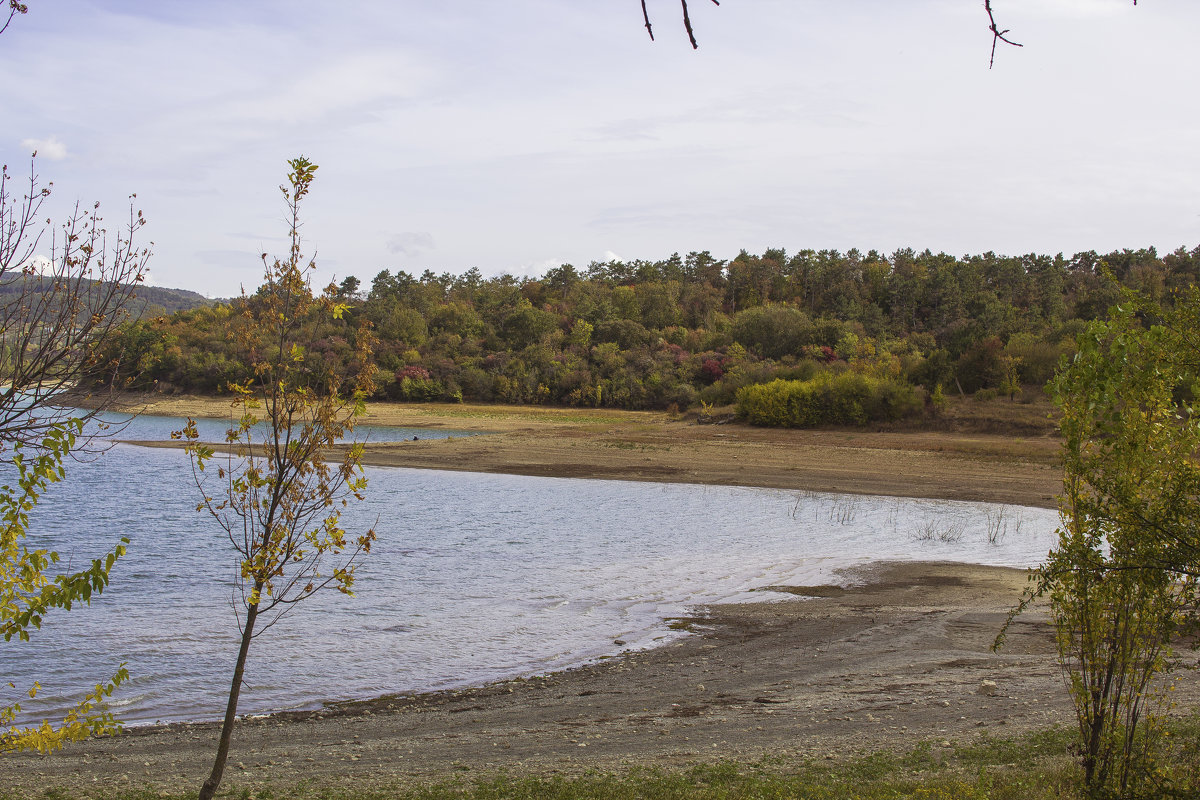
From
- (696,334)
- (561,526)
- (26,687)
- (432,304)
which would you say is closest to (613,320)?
(696,334)

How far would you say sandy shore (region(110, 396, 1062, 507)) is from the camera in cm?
2991

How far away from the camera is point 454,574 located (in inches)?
669

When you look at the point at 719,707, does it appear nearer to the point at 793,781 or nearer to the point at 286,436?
the point at 793,781

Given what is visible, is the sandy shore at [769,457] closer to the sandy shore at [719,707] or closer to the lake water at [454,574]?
the lake water at [454,574]

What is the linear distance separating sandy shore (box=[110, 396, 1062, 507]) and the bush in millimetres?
1450

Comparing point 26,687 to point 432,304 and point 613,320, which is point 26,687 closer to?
point 613,320

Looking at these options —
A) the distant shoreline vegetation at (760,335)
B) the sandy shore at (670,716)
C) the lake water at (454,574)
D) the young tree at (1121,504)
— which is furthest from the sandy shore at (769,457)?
the young tree at (1121,504)

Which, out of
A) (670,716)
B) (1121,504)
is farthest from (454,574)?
(1121,504)

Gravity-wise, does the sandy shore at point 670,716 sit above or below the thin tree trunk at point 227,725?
below

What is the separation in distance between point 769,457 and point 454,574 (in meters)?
22.7

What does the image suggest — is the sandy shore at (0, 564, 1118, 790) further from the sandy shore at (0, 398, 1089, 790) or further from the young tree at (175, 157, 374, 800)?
the young tree at (175, 157, 374, 800)

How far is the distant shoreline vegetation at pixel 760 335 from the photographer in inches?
1901

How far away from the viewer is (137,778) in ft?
23.9

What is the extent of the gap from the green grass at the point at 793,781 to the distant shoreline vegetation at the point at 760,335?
40713 mm
